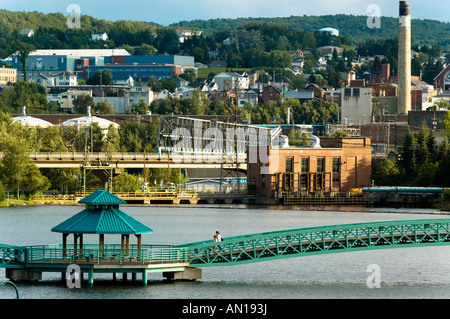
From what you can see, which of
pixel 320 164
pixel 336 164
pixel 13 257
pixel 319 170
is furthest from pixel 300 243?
pixel 336 164

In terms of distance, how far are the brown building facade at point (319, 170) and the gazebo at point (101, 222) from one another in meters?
77.8

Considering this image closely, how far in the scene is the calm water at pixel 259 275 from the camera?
171 ft

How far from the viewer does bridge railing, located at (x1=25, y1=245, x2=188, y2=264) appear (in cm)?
5359

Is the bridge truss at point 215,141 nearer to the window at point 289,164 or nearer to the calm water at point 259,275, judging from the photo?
the window at point 289,164

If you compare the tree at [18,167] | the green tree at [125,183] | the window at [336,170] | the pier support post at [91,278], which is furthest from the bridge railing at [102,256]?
the window at [336,170]

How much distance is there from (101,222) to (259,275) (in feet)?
31.6

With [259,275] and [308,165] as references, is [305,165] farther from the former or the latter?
[259,275]

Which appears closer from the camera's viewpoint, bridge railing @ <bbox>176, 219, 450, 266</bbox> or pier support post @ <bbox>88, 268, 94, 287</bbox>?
pier support post @ <bbox>88, 268, 94, 287</bbox>

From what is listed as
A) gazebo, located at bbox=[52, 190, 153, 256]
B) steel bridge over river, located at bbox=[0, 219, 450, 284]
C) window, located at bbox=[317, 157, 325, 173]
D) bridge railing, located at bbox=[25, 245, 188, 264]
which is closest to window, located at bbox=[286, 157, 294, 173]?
window, located at bbox=[317, 157, 325, 173]

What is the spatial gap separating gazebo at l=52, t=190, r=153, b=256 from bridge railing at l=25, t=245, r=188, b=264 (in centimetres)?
46

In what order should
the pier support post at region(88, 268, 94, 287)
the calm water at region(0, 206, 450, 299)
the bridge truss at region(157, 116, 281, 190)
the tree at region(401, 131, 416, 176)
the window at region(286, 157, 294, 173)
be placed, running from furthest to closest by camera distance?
1. the bridge truss at region(157, 116, 281, 190)
2. the tree at region(401, 131, 416, 176)
3. the window at region(286, 157, 294, 173)
4. the pier support post at region(88, 268, 94, 287)
5. the calm water at region(0, 206, 450, 299)

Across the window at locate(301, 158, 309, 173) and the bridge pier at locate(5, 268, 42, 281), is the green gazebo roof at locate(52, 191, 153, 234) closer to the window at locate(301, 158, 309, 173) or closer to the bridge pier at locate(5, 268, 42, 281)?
the bridge pier at locate(5, 268, 42, 281)

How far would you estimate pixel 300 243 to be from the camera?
57.3 m
